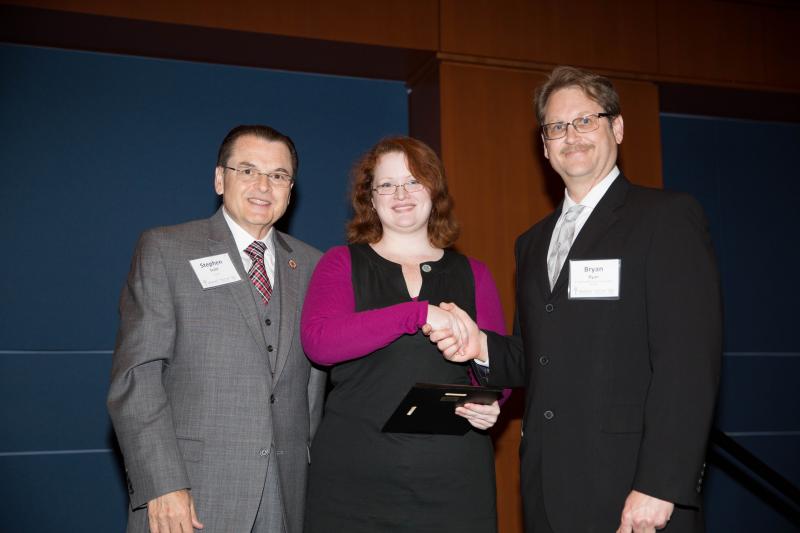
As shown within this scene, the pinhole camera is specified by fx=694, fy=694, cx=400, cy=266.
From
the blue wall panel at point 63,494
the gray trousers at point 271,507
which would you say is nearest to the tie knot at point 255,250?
the gray trousers at point 271,507

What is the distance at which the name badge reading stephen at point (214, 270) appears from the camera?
8.00 feet

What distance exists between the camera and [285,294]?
2.60m

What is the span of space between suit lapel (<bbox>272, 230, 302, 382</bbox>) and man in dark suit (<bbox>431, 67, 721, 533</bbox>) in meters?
0.60

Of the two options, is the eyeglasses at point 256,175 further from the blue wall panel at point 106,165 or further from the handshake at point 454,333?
the blue wall panel at point 106,165

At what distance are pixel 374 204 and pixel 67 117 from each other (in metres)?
2.70

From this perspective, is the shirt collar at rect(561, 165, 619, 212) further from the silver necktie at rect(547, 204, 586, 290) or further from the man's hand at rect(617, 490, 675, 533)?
the man's hand at rect(617, 490, 675, 533)

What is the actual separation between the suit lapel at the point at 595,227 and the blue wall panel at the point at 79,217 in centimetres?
278

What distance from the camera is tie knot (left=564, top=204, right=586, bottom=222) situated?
235cm

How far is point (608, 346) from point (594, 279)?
0.21m

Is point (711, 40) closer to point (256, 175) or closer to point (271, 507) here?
point (256, 175)

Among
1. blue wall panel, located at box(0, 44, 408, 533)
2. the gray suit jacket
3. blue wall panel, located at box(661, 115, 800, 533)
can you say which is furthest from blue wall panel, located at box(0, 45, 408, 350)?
blue wall panel, located at box(661, 115, 800, 533)

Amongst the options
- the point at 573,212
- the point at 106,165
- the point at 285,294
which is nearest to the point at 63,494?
the point at 106,165

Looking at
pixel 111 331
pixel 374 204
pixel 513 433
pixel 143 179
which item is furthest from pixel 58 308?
pixel 513 433

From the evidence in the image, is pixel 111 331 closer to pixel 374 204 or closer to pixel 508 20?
pixel 374 204
